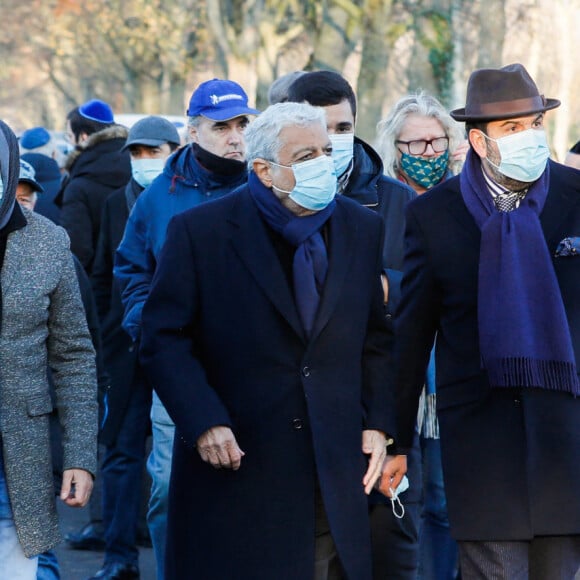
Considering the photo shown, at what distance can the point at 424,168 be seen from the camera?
6.87 m

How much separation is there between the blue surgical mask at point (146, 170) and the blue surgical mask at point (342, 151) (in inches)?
92.1

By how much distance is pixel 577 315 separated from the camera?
17.0 feet

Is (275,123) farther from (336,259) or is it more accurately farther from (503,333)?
(503,333)

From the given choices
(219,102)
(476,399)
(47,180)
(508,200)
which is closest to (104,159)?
(47,180)

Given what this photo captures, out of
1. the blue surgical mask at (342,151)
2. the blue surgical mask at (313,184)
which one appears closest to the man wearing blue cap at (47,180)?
the blue surgical mask at (342,151)

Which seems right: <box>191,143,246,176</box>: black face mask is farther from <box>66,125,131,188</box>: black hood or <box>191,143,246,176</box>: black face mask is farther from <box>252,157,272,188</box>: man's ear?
<box>66,125,131,188</box>: black hood

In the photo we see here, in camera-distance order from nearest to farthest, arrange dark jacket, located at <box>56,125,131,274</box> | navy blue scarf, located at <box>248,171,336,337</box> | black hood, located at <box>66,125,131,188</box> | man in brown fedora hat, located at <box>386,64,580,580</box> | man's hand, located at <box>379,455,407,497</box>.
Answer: navy blue scarf, located at <box>248,171,336,337</box>, man in brown fedora hat, located at <box>386,64,580,580</box>, man's hand, located at <box>379,455,407,497</box>, dark jacket, located at <box>56,125,131,274</box>, black hood, located at <box>66,125,131,188</box>

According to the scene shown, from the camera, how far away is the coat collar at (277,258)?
195 inches

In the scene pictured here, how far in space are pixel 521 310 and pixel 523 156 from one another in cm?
51

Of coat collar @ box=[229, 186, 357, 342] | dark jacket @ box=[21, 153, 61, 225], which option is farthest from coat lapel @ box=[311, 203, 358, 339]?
dark jacket @ box=[21, 153, 61, 225]

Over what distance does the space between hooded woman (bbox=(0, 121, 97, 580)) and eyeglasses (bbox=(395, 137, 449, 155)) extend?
217cm

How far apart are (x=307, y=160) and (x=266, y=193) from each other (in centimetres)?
18

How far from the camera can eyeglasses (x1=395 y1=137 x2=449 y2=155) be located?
22.5 ft

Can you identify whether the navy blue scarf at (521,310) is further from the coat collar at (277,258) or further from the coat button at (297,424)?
the coat button at (297,424)
